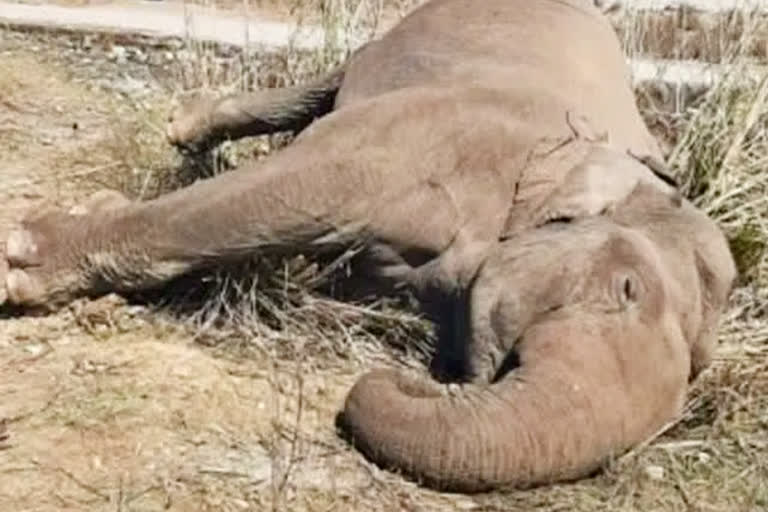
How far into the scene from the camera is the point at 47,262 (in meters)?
5.63

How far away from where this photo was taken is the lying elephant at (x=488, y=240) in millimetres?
4711

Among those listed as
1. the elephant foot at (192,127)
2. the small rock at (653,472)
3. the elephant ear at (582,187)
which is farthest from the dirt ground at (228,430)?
the elephant foot at (192,127)

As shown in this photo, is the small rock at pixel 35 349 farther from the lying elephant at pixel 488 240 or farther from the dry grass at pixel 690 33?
the dry grass at pixel 690 33

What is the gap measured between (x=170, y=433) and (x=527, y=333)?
0.92 metres

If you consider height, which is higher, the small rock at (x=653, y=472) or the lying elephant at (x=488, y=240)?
the lying elephant at (x=488, y=240)

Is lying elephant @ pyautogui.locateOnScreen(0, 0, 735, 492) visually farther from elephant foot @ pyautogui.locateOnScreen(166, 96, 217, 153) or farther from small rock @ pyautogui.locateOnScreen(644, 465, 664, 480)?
elephant foot @ pyautogui.locateOnScreen(166, 96, 217, 153)

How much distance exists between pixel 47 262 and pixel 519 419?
1.65 meters

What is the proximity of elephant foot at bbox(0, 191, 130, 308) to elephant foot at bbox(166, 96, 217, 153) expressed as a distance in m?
0.92

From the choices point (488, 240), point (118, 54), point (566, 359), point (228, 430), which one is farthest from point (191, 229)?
point (118, 54)

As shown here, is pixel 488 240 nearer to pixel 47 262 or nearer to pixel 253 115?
pixel 47 262

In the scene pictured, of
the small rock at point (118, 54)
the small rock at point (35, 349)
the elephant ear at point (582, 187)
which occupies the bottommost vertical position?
the small rock at point (118, 54)

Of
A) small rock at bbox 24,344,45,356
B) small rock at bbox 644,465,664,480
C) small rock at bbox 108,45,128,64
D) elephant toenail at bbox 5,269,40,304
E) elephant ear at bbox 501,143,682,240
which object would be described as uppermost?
elephant ear at bbox 501,143,682,240

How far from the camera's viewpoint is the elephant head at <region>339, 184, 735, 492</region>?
465cm

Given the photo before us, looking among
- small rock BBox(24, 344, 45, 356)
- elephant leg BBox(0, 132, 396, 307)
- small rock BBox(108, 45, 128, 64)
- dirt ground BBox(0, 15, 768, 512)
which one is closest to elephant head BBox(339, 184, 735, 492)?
dirt ground BBox(0, 15, 768, 512)
